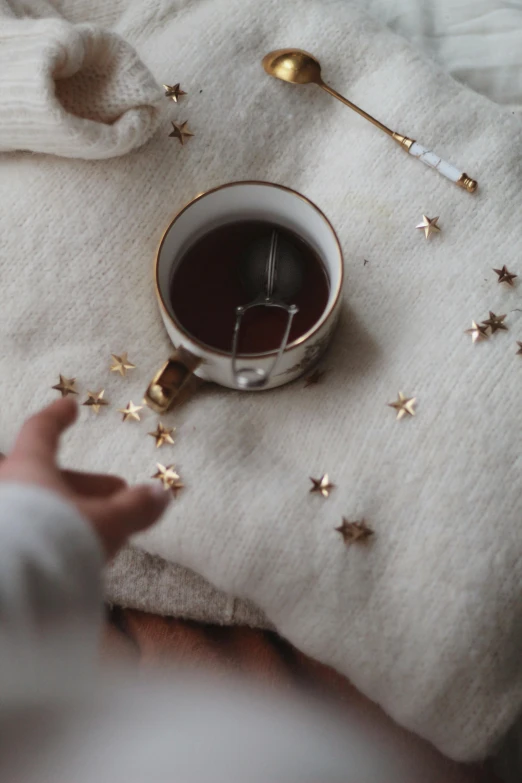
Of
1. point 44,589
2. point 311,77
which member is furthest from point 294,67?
point 44,589

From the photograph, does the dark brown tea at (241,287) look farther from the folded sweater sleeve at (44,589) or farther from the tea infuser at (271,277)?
the folded sweater sleeve at (44,589)

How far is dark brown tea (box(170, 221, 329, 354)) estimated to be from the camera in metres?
0.41

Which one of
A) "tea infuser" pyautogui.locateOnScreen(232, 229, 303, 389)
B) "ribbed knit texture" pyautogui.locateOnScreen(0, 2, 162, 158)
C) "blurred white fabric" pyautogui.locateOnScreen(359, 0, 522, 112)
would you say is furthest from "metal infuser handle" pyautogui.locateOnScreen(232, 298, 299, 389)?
"blurred white fabric" pyautogui.locateOnScreen(359, 0, 522, 112)

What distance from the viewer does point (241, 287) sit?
1.39ft

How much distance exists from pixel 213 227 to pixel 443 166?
16cm

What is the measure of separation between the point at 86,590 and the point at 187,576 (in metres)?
0.21

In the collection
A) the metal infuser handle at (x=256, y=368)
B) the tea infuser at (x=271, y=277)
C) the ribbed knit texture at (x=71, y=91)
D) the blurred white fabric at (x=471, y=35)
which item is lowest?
the metal infuser handle at (x=256, y=368)

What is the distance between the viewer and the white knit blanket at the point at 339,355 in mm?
394

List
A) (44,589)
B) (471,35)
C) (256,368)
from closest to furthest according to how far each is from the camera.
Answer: (44,589) → (256,368) → (471,35)

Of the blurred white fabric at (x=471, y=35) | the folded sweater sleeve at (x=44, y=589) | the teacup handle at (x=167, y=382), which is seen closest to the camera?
the folded sweater sleeve at (x=44, y=589)

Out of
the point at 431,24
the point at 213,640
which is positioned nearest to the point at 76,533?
the point at 213,640

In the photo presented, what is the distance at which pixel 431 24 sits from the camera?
574mm

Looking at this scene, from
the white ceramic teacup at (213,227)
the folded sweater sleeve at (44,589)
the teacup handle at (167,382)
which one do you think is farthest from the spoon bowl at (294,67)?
the folded sweater sleeve at (44,589)

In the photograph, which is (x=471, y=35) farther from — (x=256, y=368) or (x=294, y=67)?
(x=256, y=368)
